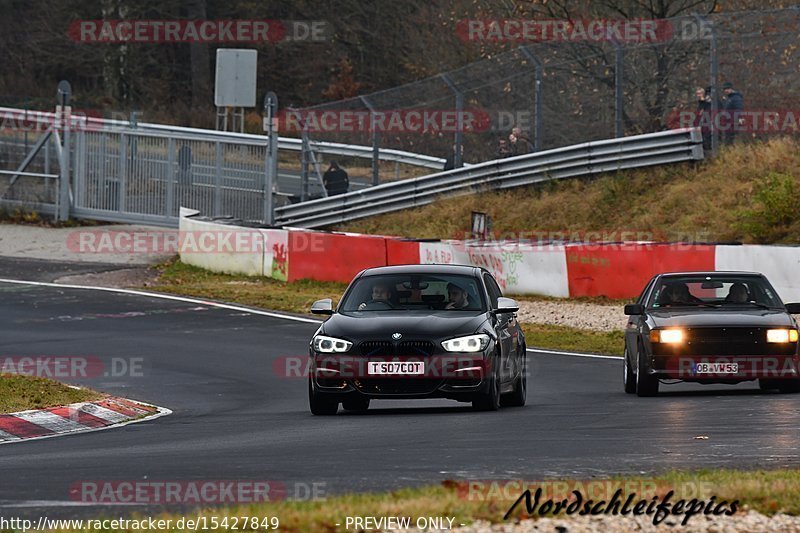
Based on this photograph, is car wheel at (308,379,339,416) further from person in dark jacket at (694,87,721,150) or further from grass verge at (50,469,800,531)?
person in dark jacket at (694,87,721,150)

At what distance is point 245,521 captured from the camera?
719cm

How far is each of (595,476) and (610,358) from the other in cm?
1232

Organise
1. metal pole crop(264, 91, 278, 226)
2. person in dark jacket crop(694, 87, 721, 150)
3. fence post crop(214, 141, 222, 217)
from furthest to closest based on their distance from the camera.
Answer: fence post crop(214, 141, 222, 217), metal pole crop(264, 91, 278, 226), person in dark jacket crop(694, 87, 721, 150)

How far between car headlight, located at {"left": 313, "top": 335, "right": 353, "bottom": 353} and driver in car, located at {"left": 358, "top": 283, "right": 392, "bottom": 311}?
82 cm

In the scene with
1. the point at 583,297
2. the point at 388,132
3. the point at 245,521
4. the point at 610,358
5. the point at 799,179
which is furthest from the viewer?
the point at 388,132

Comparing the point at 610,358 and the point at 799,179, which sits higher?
the point at 799,179

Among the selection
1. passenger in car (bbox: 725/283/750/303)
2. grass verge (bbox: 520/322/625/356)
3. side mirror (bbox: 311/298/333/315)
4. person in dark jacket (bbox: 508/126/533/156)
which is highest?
person in dark jacket (bbox: 508/126/533/156)

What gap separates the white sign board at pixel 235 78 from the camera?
131ft

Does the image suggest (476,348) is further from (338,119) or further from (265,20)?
(265,20)

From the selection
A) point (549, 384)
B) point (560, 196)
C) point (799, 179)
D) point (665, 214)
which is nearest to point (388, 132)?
point (560, 196)

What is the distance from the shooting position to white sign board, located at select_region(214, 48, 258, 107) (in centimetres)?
3988

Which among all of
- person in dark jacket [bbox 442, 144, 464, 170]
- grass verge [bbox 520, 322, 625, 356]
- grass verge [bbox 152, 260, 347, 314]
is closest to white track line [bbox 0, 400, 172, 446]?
grass verge [bbox 520, 322, 625, 356]

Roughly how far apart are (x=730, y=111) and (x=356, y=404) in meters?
17.9

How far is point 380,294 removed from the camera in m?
14.9
